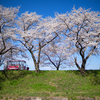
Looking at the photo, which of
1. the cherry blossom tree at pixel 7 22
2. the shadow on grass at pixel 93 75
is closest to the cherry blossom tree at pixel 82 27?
the shadow on grass at pixel 93 75

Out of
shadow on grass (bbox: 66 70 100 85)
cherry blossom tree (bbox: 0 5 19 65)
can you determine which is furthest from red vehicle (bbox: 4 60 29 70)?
shadow on grass (bbox: 66 70 100 85)

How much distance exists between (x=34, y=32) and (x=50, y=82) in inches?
373

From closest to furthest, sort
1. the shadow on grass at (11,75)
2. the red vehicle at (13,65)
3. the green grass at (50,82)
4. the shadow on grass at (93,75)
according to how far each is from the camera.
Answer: the green grass at (50,82) < the shadow on grass at (93,75) < the shadow on grass at (11,75) < the red vehicle at (13,65)

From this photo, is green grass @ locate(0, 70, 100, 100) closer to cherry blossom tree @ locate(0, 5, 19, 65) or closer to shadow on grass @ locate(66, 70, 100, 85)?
shadow on grass @ locate(66, 70, 100, 85)

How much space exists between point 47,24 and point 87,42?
799 centimetres

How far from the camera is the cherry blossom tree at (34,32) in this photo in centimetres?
2194

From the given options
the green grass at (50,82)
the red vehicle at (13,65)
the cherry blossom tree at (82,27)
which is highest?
the cherry blossom tree at (82,27)

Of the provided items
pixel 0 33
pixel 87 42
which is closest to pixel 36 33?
pixel 0 33

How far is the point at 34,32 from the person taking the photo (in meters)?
22.2

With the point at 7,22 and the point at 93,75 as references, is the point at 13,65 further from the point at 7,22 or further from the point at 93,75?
the point at 93,75

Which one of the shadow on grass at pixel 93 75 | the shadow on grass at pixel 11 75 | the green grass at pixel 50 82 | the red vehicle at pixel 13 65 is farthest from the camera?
the red vehicle at pixel 13 65

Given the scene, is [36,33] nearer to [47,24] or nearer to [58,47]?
[47,24]

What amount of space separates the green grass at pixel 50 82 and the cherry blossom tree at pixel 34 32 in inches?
108

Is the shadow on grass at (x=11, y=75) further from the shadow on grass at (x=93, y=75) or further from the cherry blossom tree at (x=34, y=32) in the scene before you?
the shadow on grass at (x=93, y=75)
